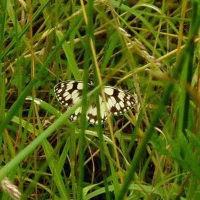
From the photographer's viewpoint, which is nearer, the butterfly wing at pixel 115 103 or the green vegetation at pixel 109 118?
the green vegetation at pixel 109 118

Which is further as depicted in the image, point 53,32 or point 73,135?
point 53,32

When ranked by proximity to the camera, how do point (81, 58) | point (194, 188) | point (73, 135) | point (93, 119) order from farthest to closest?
1. point (81, 58)
2. point (93, 119)
3. point (73, 135)
4. point (194, 188)

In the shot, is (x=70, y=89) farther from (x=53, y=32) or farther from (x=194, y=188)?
(x=194, y=188)

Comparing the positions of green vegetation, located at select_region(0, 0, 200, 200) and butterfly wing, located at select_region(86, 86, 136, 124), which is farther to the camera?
butterfly wing, located at select_region(86, 86, 136, 124)

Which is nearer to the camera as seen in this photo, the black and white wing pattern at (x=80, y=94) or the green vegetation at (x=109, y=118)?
the green vegetation at (x=109, y=118)

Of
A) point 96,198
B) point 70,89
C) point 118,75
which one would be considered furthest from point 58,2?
point 96,198

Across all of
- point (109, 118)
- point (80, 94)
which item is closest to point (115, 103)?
point (80, 94)

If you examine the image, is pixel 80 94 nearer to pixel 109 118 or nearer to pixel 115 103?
pixel 115 103

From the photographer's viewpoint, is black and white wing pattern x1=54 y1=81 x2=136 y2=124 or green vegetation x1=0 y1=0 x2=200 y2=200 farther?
black and white wing pattern x1=54 y1=81 x2=136 y2=124
